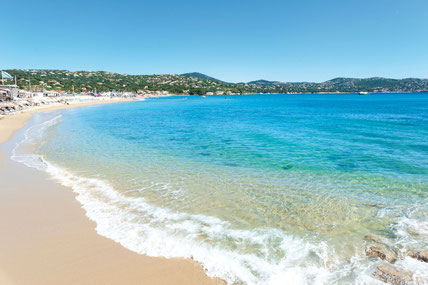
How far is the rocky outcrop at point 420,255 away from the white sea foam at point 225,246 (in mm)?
311

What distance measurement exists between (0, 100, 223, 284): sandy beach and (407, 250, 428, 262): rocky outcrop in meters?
5.02

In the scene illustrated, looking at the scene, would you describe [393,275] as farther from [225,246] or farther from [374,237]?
[225,246]

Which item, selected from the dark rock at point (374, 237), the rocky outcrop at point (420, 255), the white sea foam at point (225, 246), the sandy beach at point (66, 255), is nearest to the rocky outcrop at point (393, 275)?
the white sea foam at point (225, 246)

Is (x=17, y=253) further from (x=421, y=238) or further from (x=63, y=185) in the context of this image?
(x=421, y=238)

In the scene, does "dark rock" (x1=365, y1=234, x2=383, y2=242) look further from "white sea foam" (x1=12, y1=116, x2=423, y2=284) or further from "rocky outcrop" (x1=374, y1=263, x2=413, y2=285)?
"rocky outcrop" (x1=374, y1=263, x2=413, y2=285)

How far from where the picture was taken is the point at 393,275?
4.88 meters

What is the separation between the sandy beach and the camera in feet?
16.2

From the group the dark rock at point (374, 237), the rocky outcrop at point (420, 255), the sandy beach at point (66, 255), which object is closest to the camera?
the sandy beach at point (66, 255)

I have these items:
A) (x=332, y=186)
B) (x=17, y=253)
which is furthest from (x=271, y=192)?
(x=17, y=253)

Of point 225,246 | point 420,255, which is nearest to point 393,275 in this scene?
point 420,255

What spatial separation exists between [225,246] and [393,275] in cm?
386

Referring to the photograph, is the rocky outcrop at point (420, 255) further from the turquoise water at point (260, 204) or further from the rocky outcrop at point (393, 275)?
the rocky outcrop at point (393, 275)

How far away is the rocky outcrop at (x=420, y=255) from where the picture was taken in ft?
17.7

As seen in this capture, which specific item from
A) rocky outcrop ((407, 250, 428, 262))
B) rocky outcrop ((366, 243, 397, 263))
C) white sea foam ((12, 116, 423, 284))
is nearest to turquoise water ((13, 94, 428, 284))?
white sea foam ((12, 116, 423, 284))
